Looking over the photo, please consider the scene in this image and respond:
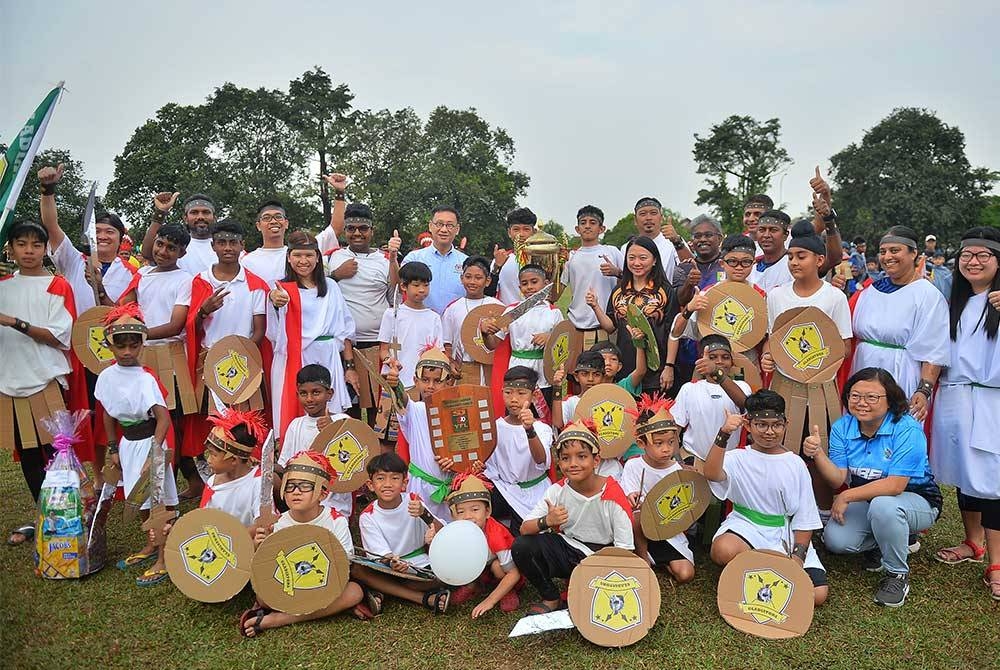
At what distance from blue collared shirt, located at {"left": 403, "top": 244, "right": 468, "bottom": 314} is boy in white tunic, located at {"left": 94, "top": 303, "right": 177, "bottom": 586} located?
226 centimetres

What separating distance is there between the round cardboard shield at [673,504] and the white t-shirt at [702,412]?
0.48 m

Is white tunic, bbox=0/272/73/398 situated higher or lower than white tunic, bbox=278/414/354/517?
higher

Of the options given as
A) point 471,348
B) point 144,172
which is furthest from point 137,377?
point 144,172

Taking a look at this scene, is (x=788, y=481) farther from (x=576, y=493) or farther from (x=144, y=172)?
(x=144, y=172)

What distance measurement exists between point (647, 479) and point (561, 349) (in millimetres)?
1271

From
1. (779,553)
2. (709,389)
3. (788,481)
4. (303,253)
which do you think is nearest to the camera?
(779,553)

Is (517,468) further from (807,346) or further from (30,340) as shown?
(30,340)

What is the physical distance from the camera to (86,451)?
552 centimetres

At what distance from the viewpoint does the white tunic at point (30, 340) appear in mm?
5062

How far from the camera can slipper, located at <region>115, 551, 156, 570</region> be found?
15.7 feet

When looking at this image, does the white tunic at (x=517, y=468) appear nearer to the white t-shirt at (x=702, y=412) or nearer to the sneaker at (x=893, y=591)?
the white t-shirt at (x=702, y=412)

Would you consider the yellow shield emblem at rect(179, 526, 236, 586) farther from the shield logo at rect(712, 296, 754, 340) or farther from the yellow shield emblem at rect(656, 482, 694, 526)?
the shield logo at rect(712, 296, 754, 340)

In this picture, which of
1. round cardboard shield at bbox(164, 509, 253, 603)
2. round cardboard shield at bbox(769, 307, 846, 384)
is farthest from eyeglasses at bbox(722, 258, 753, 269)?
round cardboard shield at bbox(164, 509, 253, 603)

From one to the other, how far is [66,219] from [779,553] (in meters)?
18.9
